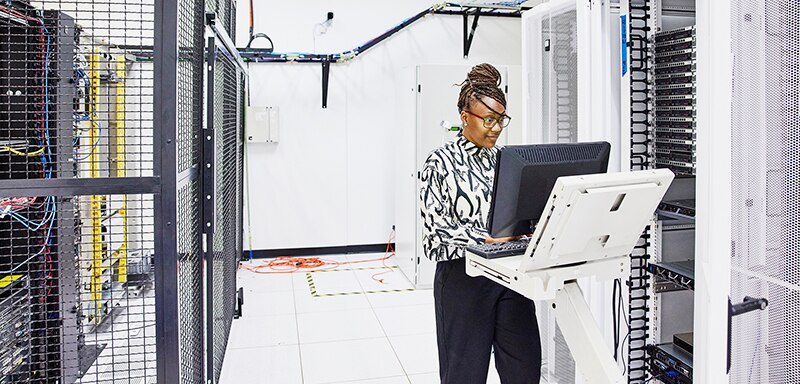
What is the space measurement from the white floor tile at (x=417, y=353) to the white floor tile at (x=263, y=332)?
650 mm

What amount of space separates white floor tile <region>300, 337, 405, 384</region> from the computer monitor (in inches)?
71.0

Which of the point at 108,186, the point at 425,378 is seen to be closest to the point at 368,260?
the point at 425,378

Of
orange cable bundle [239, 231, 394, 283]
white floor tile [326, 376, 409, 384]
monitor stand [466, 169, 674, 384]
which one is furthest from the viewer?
orange cable bundle [239, 231, 394, 283]

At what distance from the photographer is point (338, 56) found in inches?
225

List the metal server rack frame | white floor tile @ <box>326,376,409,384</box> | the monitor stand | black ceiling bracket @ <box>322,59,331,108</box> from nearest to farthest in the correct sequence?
the monitor stand < the metal server rack frame < white floor tile @ <box>326,376,409,384</box> < black ceiling bracket @ <box>322,59,331,108</box>

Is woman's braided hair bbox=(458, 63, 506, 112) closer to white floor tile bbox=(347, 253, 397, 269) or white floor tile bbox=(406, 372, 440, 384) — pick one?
white floor tile bbox=(406, 372, 440, 384)

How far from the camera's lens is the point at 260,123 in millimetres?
5621

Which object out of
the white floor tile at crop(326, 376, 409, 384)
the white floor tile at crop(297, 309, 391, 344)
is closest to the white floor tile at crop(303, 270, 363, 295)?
the white floor tile at crop(297, 309, 391, 344)

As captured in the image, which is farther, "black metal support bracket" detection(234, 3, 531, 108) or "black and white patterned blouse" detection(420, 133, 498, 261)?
"black metal support bracket" detection(234, 3, 531, 108)

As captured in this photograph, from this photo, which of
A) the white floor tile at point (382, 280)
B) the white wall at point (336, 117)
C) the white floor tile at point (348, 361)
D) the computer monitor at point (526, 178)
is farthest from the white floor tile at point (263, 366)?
the white wall at point (336, 117)

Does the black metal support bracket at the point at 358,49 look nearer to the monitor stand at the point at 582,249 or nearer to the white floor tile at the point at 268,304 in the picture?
the white floor tile at the point at 268,304

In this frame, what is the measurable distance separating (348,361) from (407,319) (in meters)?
0.80

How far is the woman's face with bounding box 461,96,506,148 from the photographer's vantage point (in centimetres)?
180

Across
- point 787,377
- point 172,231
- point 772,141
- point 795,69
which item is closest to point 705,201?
point 772,141
